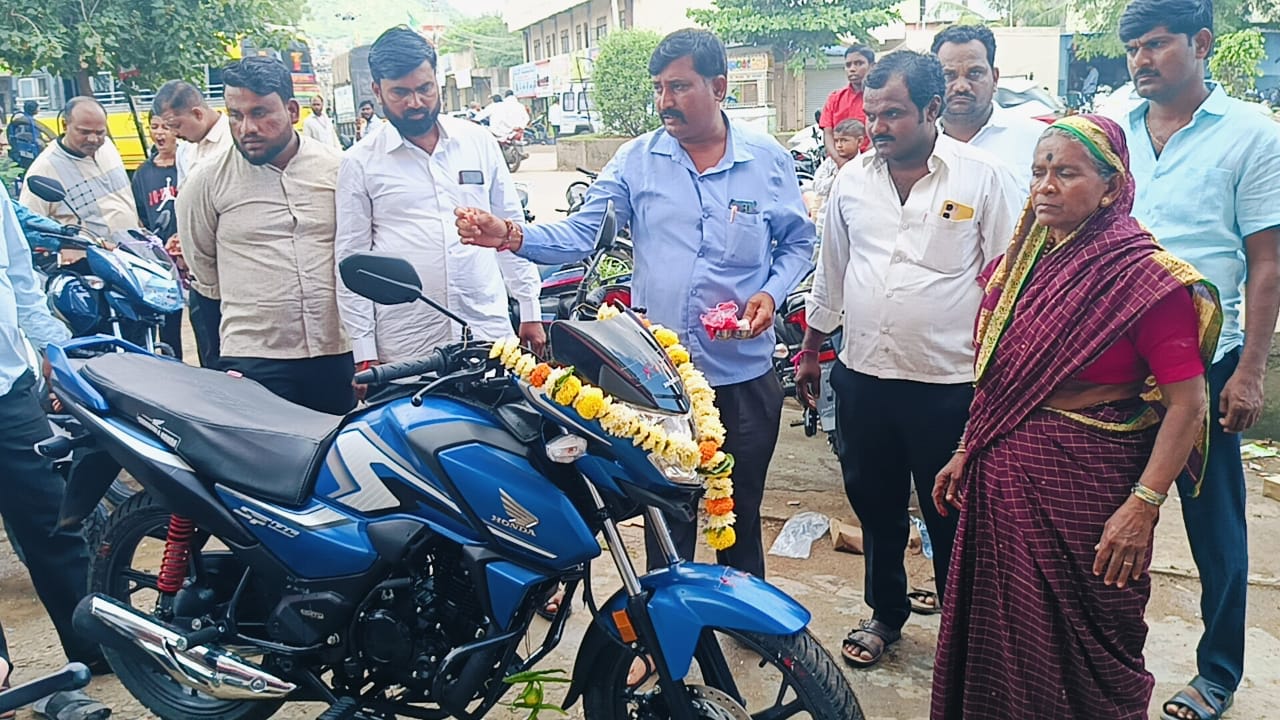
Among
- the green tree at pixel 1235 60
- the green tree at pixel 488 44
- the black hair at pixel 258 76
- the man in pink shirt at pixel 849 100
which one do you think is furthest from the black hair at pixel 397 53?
the green tree at pixel 488 44

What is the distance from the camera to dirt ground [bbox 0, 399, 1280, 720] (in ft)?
10.1

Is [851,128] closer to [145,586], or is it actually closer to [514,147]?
[145,586]

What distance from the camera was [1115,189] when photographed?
227 cm

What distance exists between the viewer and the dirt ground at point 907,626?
10.1 ft

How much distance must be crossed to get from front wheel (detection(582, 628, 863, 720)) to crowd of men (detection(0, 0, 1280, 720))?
52 centimetres

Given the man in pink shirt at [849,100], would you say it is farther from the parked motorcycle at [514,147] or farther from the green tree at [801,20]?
the green tree at [801,20]

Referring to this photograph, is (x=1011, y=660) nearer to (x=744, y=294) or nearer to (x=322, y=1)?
(x=744, y=294)

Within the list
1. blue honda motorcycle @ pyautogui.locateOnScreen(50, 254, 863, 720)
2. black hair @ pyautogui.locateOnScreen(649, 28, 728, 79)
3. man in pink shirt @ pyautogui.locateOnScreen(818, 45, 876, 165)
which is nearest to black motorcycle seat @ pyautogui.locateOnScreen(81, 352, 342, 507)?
blue honda motorcycle @ pyautogui.locateOnScreen(50, 254, 863, 720)

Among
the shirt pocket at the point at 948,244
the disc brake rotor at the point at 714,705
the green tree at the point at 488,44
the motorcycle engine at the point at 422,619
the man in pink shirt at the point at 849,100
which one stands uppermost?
the green tree at the point at 488,44

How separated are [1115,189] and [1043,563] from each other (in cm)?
89

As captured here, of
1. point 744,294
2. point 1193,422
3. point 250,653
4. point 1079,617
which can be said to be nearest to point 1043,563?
point 1079,617

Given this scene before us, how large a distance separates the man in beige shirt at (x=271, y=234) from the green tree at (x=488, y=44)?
62.6 m

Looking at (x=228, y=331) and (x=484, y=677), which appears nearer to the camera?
(x=484, y=677)

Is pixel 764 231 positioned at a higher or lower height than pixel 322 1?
lower
